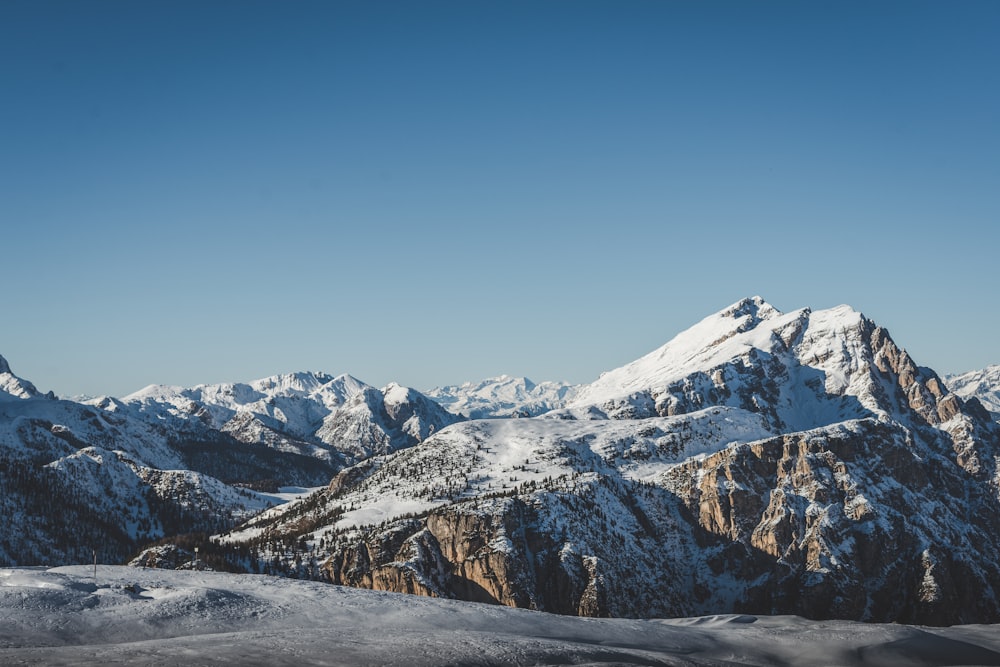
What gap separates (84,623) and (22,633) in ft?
29.7

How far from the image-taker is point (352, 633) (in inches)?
3693

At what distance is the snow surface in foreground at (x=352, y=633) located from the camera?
268 ft

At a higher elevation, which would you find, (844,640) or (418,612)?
(418,612)

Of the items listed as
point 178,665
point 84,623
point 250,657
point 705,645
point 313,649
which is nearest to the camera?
point 178,665

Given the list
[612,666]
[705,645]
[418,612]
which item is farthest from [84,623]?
[705,645]

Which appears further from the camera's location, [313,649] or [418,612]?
[418,612]

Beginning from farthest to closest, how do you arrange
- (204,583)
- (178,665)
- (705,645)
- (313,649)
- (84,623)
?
(204,583) < (705,645) < (84,623) < (313,649) < (178,665)

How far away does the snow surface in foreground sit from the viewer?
8156 cm

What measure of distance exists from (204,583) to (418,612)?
4089 cm

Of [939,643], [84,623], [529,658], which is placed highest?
[84,623]

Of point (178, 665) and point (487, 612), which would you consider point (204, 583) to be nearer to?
point (487, 612)

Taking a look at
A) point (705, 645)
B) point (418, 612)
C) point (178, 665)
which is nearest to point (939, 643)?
point (705, 645)

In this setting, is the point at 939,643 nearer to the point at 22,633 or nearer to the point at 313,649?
the point at 313,649

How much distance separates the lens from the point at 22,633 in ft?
280
